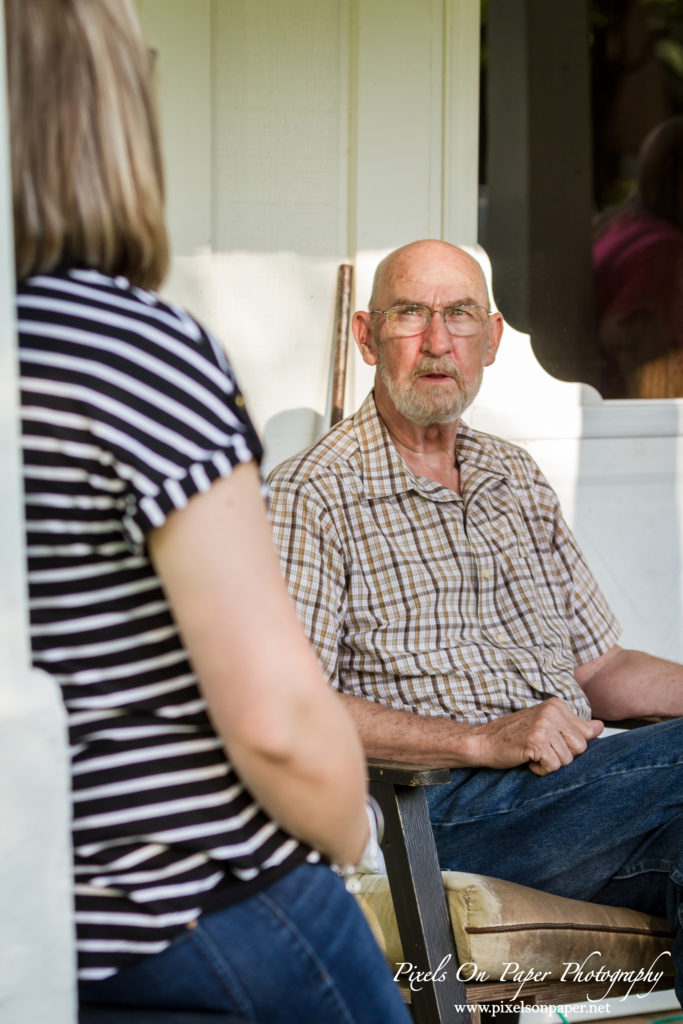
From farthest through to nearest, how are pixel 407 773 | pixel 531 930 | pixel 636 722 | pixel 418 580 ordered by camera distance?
pixel 636 722
pixel 418 580
pixel 531 930
pixel 407 773

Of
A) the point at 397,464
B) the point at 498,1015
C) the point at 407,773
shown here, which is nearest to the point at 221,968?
the point at 407,773

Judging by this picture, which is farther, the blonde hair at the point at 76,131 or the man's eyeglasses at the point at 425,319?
the man's eyeglasses at the point at 425,319

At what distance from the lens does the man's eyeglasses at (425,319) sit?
2.52 meters

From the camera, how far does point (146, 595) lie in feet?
2.74

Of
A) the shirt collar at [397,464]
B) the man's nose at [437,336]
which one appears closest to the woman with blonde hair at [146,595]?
the shirt collar at [397,464]

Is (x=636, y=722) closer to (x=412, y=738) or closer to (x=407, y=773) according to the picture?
(x=412, y=738)

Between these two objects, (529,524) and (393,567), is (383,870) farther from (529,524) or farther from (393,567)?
(529,524)

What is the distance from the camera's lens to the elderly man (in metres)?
2.07

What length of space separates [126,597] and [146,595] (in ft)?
0.05

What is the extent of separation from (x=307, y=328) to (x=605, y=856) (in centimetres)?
152

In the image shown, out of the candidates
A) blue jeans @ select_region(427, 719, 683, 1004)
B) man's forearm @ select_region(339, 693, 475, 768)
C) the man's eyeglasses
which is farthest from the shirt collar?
blue jeans @ select_region(427, 719, 683, 1004)

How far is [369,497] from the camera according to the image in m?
2.31

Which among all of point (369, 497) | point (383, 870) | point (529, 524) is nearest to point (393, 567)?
point (369, 497)

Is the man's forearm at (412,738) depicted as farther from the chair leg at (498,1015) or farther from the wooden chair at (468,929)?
the chair leg at (498,1015)
